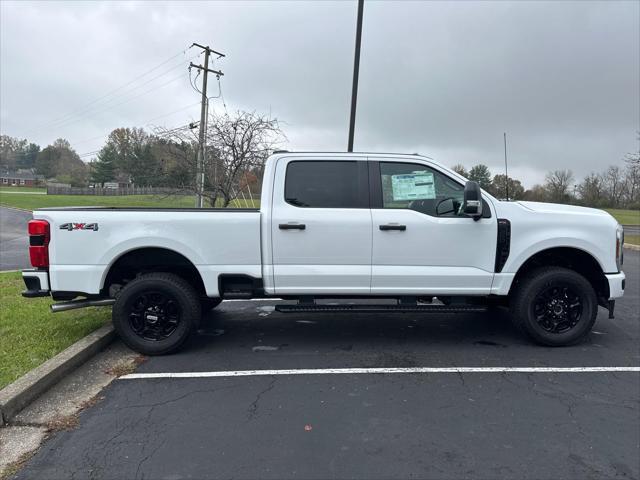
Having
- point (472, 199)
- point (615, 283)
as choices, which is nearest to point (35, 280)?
point (472, 199)

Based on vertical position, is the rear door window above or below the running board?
above

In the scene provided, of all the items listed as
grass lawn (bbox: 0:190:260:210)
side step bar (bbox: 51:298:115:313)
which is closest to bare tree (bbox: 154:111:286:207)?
grass lawn (bbox: 0:190:260:210)

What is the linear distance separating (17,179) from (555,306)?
138861 mm

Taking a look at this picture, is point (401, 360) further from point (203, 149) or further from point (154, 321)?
point (203, 149)

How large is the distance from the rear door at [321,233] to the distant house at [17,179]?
132m

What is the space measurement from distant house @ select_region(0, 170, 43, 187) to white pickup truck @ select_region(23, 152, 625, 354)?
131095 mm

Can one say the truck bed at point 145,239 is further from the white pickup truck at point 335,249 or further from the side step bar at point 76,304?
the side step bar at point 76,304

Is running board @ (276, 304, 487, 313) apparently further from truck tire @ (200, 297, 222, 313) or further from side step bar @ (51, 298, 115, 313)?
side step bar @ (51, 298, 115, 313)

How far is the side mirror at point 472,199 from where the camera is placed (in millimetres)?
4297

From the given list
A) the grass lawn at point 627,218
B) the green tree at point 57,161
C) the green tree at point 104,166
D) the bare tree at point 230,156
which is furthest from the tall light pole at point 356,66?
the green tree at point 57,161

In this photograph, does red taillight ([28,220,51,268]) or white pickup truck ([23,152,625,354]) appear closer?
red taillight ([28,220,51,268])

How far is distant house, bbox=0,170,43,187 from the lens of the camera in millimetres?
115387

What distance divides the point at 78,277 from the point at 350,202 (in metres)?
2.81

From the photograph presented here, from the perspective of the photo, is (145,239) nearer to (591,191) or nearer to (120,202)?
(120,202)
